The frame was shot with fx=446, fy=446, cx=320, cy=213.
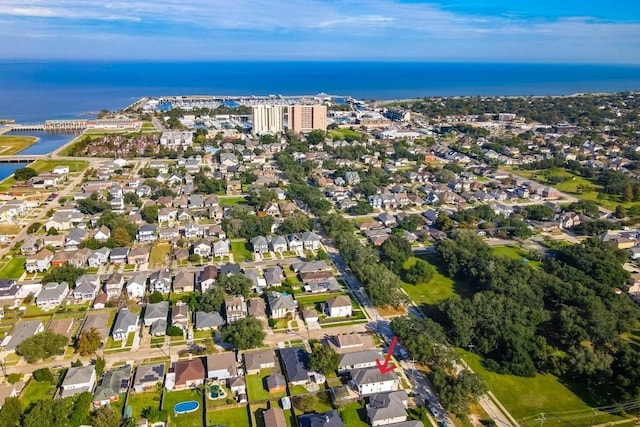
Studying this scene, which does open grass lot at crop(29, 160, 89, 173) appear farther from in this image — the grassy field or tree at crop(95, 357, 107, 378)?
tree at crop(95, 357, 107, 378)

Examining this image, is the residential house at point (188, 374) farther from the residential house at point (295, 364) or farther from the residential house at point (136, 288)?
the residential house at point (136, 288)

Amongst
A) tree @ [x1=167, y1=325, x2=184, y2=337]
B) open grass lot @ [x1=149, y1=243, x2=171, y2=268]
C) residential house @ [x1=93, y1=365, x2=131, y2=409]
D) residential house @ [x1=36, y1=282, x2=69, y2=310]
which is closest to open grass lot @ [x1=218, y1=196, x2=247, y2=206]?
open grass lot @ [x1=149, y1=243, x2=171, y2=268]

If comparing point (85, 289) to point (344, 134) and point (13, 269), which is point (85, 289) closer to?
point (13, 269)

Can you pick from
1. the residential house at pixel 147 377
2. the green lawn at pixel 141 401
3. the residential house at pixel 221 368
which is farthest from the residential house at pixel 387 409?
the residential house at pixel 147 377

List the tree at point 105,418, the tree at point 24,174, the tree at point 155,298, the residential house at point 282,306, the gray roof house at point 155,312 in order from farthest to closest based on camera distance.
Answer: the tree at point 24,174
the tree at point 155,298
the residential house at point 282,306
the gray roof house at point 155,312
the tree at point 105,418

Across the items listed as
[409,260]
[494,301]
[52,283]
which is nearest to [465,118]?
[409,260]

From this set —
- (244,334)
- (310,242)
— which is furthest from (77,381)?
(310,242)
